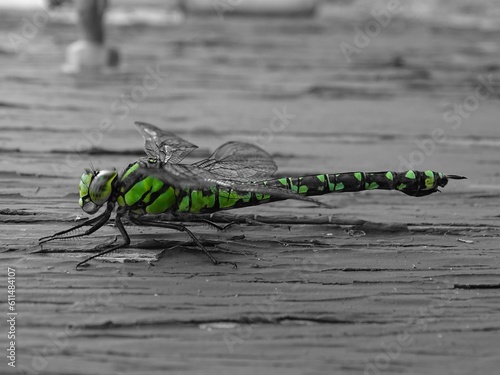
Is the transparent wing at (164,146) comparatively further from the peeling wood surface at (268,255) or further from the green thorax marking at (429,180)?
the green thorax marking at (429,180)

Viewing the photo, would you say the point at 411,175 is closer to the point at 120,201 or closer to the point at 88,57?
the point at 120,201

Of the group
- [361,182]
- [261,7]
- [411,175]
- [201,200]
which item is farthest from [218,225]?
[261,7]

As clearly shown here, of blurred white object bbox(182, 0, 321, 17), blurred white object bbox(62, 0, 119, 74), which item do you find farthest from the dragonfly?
blurred white object bbox(182, 0, 321, 17)

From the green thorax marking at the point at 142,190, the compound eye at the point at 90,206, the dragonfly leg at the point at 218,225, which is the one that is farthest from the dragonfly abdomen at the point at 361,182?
the compound eye at the point at 90,206


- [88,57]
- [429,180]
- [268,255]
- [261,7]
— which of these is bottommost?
[268,255]

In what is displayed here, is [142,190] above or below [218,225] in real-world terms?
above

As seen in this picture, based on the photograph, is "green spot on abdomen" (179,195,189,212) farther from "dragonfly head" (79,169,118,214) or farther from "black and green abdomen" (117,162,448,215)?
"dragonfly head" (79,169,118,214)
